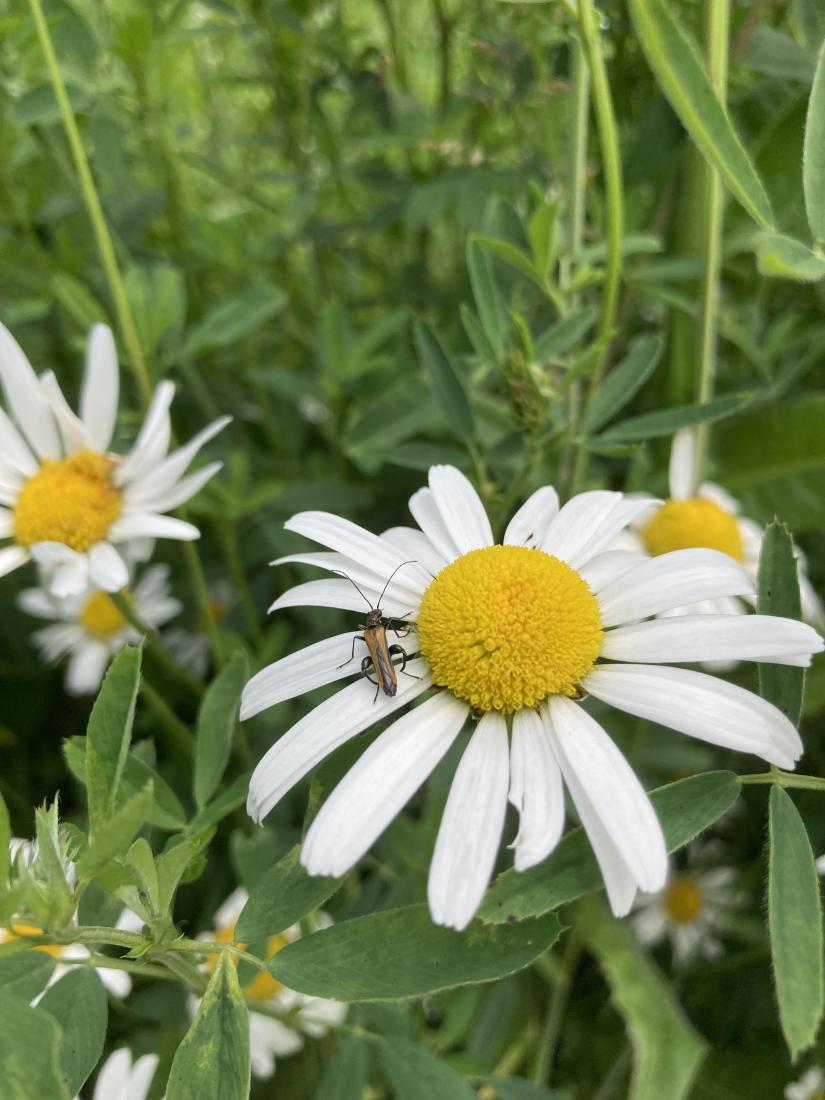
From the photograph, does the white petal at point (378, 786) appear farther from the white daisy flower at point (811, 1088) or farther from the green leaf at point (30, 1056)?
the white daisy flower at point (811, 1088)

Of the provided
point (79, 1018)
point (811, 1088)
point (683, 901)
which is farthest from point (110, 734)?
point (683, 901)

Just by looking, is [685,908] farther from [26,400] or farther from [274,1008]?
[26,400]

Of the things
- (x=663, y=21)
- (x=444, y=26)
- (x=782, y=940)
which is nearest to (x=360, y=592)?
(x=782, y=940)

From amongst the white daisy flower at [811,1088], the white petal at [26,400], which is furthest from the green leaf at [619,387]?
the white daisy flower at [811,1088]

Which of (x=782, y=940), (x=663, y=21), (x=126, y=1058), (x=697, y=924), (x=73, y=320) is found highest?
(x=663, y=21)

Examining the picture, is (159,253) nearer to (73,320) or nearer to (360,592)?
(73,320)

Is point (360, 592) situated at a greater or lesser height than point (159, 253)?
lesser
